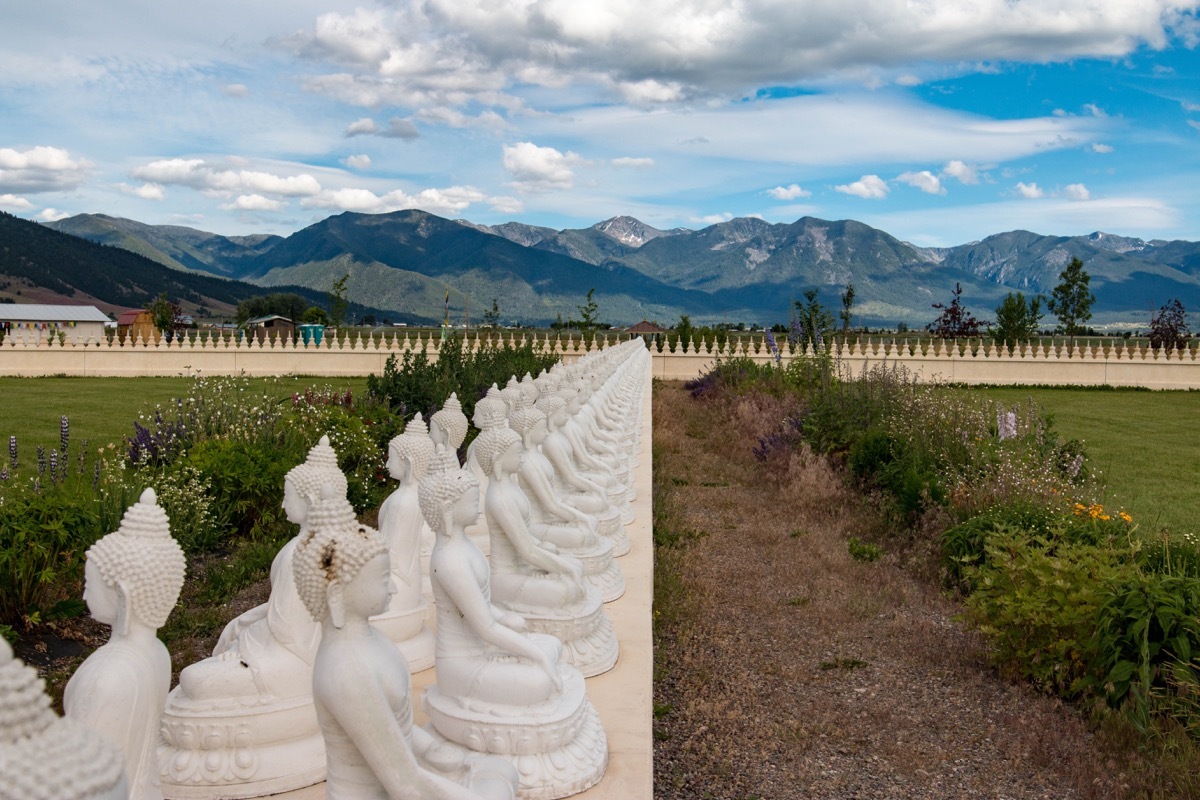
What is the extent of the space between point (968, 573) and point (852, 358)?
81.9 feet

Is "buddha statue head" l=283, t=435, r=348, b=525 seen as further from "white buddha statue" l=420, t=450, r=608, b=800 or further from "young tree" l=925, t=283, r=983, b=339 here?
"young tree" l=925, t=283, r=983, b=339

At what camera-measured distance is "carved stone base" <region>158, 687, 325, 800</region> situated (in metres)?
2.91

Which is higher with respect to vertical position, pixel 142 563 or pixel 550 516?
pixel 142 563


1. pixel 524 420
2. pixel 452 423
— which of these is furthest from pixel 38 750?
pixel 452 423

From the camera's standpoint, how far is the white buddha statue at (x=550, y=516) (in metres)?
4.55

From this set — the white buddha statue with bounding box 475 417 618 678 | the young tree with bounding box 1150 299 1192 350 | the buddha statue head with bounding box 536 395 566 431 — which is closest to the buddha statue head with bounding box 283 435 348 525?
the white buddha statue with bounding box 475 417 618 678

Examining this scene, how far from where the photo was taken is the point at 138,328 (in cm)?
4144

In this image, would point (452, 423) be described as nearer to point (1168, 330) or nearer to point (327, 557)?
point (327, 557)

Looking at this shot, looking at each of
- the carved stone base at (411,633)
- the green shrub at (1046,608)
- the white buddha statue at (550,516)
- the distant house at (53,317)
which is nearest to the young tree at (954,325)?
the green shrub at (1046,608)

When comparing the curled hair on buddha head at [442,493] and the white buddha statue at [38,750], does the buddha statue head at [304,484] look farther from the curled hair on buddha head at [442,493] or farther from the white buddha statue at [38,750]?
the white buddha statue at [38,750]

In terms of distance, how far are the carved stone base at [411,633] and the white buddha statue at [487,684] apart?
691 millimetres

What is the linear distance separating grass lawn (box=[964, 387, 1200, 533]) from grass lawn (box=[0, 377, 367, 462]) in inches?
458

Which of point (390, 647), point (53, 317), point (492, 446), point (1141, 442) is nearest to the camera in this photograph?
point (390, 647)

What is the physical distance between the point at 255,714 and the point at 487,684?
2.29 ft
